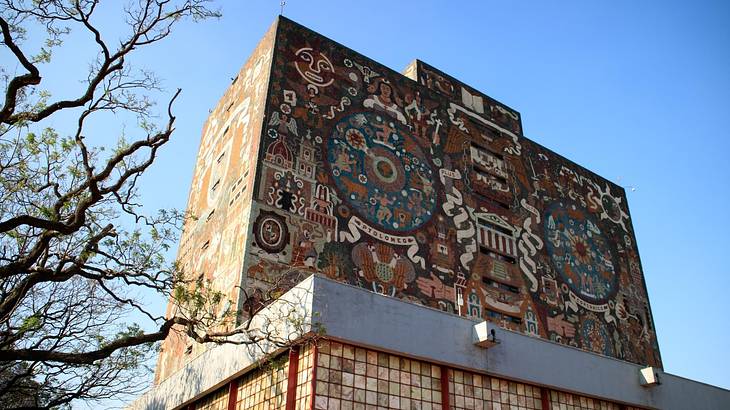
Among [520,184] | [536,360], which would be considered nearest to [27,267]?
[536,360]

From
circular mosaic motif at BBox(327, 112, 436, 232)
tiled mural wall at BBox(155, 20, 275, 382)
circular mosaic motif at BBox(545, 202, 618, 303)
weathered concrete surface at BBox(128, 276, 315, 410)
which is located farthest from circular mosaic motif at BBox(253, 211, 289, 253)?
circular mosaic motif at BBox(545, 202, 618, 303)

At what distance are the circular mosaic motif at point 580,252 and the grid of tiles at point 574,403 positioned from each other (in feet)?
22.0

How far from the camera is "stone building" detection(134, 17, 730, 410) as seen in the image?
304 inches

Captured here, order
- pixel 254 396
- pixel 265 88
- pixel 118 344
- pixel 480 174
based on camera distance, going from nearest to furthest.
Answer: pixel 254 396 < pixel 118 344 < pixel 265 88 < pixel 480 174

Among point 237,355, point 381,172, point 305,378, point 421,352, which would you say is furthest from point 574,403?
point 381,172

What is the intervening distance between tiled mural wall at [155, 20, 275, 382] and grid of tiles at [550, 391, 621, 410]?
202 inches

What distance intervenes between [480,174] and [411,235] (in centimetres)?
341

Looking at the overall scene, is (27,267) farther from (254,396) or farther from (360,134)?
(360,134)

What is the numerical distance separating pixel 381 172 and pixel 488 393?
20.5ft

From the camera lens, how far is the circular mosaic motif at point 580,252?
1638 centimetres

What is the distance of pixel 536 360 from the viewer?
29.4 feet

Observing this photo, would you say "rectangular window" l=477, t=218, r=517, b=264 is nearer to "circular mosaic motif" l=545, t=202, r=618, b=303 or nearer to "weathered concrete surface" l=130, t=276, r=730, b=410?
"circular mosaic motif" l=545, t=202, r=618, b=303

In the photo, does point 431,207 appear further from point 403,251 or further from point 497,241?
point 497,241

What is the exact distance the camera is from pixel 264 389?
25.6ft
